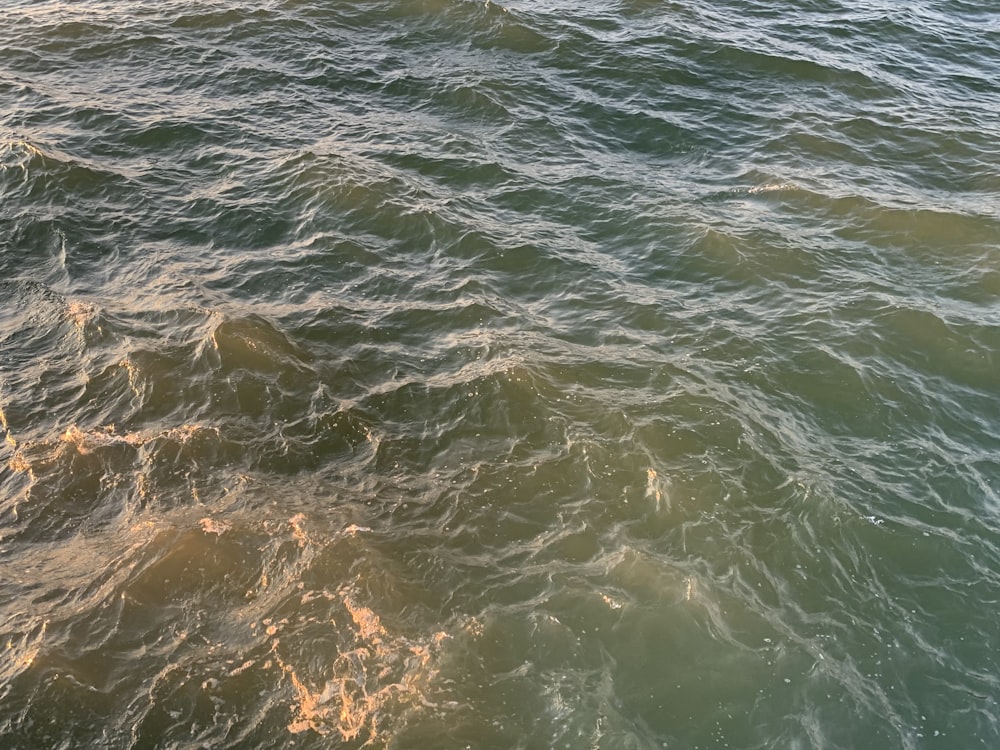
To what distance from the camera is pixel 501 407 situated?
44.2ft

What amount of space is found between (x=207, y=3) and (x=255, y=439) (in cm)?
2383

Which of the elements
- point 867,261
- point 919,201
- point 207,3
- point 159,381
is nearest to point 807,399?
point 867,261

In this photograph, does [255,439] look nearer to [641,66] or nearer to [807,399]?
[807,399]

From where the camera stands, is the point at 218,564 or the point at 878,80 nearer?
the point at 218,564

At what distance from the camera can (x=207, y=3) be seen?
2922 centimetres

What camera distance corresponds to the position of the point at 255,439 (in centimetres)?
1290

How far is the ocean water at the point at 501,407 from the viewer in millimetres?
9633

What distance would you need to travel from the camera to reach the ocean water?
31.6 ft

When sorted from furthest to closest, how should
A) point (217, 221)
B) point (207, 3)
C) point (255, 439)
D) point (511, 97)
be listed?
point (207, 3), point (511, 97), point (217, 221), point (255, 439)

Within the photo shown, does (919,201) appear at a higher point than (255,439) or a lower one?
higher

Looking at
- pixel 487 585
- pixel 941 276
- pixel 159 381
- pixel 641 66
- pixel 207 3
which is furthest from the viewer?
pixel 207 3

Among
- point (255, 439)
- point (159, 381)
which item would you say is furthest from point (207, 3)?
point (255, 439)

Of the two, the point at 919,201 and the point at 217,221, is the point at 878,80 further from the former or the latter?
the point at 217,221

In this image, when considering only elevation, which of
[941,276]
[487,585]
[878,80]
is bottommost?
[487,585]
